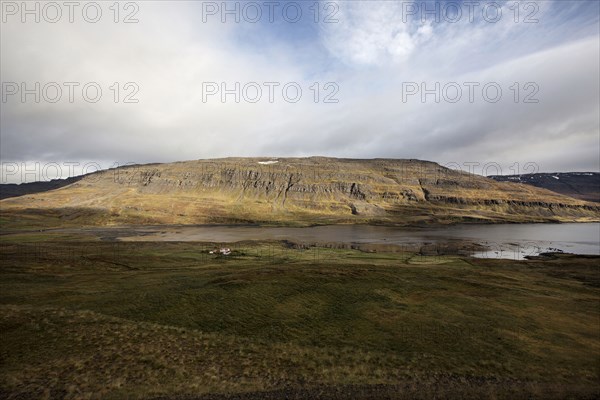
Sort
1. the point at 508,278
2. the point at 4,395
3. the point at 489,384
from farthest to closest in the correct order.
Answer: the point at 508,278, the point at 489,384, the point at 4,395

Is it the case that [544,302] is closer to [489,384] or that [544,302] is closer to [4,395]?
[489,384]

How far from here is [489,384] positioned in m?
19.2

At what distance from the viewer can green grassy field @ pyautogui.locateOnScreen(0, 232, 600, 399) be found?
18.7m

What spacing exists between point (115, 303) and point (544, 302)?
41.4 m

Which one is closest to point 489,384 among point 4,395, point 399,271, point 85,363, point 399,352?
point 399,352

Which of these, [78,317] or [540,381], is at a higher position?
[78,317]

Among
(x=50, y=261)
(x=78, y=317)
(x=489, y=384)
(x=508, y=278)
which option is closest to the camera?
(x=489, y=384)

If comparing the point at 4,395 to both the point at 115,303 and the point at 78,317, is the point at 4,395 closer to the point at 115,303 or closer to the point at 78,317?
the point at 78,317

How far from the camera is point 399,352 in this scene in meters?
22.9

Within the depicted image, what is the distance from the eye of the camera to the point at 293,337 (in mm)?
25234

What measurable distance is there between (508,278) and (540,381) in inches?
1373

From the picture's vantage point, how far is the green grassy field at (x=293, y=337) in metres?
18.7

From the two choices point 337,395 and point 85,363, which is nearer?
point 337,395

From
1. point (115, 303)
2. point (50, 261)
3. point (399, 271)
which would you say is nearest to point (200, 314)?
point (115, 303)
